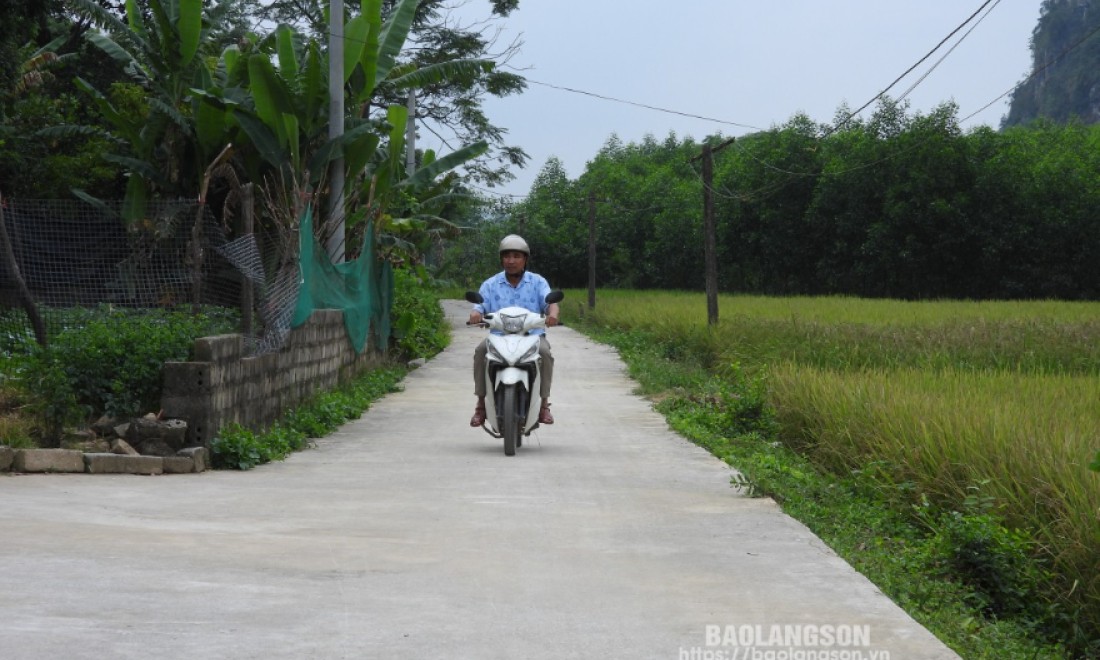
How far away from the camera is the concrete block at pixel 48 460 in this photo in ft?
29.0

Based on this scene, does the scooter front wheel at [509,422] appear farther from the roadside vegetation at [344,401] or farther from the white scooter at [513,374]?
the roadside vegetation at [344,401]

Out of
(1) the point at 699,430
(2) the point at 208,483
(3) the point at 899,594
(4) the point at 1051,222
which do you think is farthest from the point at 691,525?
(4) the point at 1051,222

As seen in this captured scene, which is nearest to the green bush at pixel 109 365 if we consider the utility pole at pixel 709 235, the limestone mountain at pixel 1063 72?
the utility pole at pixel 709 235

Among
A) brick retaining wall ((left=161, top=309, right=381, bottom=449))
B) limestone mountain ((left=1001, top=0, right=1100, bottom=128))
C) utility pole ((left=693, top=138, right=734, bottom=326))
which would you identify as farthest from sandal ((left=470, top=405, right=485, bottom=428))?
limestone mountain ((left=1001, top=0, right=1100, bottom=128))

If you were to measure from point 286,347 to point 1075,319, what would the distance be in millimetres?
17585

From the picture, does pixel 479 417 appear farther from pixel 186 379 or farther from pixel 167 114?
pixel 167 114

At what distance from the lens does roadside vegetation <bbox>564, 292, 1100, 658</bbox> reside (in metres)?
5.88

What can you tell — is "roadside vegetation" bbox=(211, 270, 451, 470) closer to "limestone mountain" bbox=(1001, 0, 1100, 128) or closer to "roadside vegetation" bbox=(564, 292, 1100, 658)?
"roadside vegetation" bbox=(564, 292, 1100, 658)

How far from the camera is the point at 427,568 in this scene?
241 inches

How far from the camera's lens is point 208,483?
9.05m

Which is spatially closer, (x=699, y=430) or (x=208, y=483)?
(x=208, y=483)

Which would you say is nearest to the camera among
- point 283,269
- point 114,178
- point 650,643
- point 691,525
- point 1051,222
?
point 650,643

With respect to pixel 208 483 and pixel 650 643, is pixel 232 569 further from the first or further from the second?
pixel 208 483

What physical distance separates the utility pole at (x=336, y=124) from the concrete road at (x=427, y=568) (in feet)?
28.2
